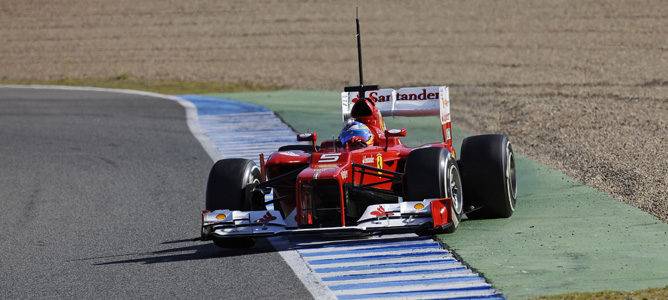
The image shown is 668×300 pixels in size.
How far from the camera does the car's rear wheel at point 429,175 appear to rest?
9.28m

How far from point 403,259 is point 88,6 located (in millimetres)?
42712

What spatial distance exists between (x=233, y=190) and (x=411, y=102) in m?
2.84

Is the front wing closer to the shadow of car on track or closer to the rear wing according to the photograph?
the shadow of car on track

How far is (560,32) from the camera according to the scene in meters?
38.4

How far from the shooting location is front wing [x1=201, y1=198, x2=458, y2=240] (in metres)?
8.95

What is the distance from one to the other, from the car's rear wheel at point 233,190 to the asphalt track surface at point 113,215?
1.38ft

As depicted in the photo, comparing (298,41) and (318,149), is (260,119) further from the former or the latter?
(298,41)

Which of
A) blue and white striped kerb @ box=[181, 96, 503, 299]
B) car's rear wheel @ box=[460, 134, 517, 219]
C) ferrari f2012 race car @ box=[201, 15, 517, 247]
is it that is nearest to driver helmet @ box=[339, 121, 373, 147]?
ferrari f2012 race car @ box=[201, 15, 517, 247]

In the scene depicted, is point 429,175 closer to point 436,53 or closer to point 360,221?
point 360,221

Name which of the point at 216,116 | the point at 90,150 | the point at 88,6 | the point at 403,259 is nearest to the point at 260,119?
the point at 216,116

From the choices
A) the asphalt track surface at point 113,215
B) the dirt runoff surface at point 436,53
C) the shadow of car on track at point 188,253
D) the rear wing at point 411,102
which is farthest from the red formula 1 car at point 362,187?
the dirt runoff surface at point 436,53

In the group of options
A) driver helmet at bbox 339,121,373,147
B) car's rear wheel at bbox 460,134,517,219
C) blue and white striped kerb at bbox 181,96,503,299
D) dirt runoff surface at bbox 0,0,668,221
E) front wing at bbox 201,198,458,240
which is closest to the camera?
blue and white striped kerb at bbox 181,96,503,299

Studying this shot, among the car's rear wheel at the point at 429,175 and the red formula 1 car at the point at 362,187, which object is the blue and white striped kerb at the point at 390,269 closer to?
the red formula 1 car at the point at 362,187

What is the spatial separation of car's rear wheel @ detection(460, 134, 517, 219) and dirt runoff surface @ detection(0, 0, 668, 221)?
3386mm
